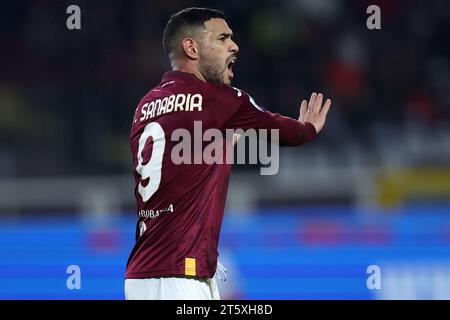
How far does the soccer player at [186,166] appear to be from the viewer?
471 cm

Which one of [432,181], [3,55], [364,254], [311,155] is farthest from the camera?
[3,55]

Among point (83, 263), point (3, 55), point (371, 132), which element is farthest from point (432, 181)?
point (3, 55)

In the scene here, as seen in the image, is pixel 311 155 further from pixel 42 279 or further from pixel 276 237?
pixel 42 279

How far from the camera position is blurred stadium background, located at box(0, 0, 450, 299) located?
8.82 metres

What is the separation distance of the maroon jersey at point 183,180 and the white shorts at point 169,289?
0.03 meters

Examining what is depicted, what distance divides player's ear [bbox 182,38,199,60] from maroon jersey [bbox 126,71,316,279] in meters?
0.10

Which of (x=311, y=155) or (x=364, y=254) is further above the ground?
(x=311, y=155)

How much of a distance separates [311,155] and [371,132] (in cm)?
81

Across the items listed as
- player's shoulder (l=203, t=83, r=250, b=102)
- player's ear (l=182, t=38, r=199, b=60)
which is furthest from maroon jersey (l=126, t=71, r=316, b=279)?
player's ear (l=182, t=38, r=199, b=60)

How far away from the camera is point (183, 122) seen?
4766 millimetres

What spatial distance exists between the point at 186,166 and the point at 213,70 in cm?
50

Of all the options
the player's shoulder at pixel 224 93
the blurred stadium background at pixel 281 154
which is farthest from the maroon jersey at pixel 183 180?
the blurred stadium background at pixel 281 154

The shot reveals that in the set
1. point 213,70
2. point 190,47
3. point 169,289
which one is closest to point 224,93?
point 213,70

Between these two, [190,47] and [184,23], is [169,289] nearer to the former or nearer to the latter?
[190,47]
